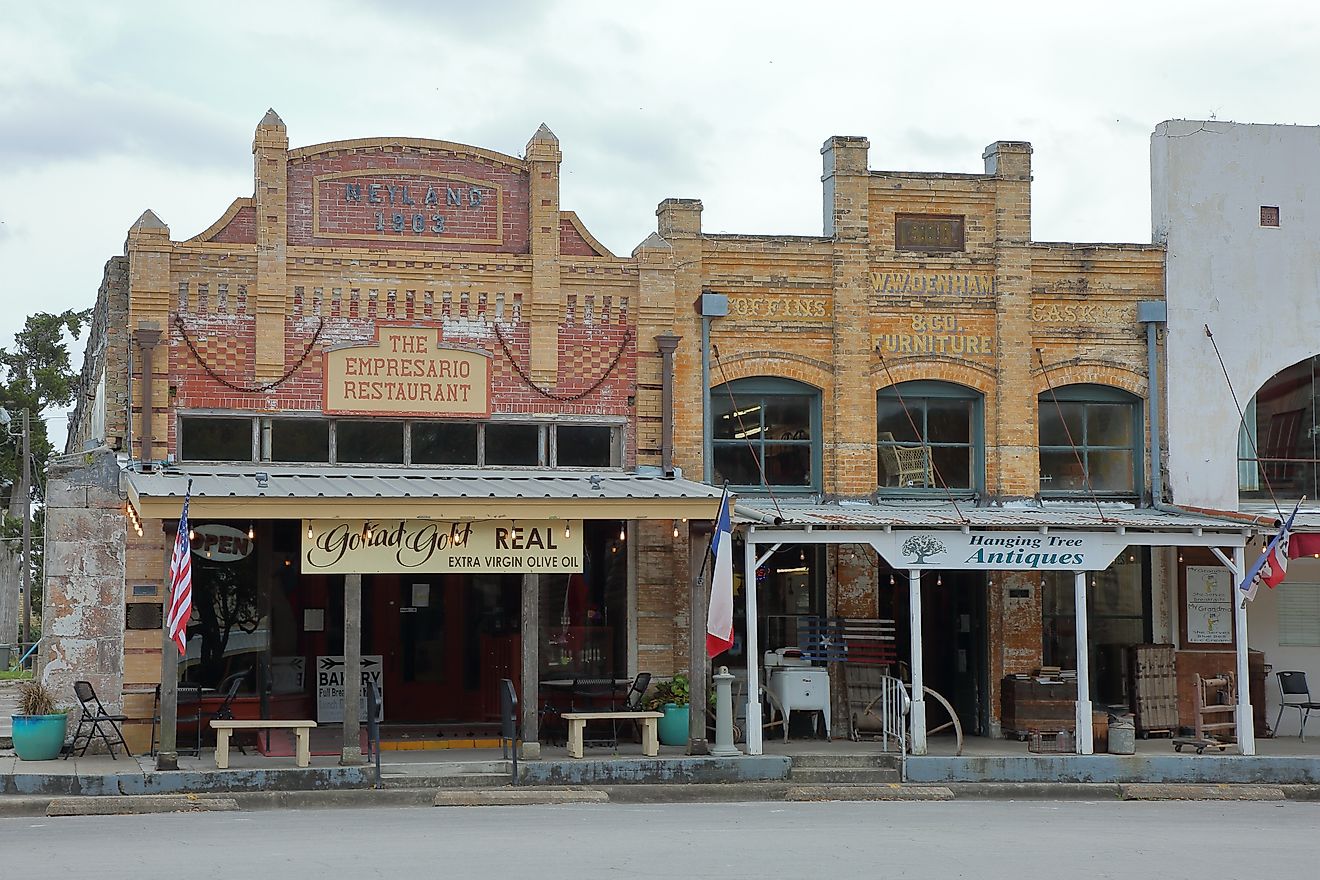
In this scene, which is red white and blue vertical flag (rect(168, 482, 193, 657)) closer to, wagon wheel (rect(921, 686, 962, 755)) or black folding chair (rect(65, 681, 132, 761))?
black folding chair (rect(65, 681, 132, 761))

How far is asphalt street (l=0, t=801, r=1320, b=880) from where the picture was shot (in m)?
11.6

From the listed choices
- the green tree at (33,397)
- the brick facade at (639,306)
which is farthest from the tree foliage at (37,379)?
the brick facade at (639,306)

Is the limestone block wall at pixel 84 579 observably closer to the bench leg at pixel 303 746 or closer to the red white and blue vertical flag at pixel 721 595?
the bench leg at pixel 303 746

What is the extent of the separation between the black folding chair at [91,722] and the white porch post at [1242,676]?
1259 centimetres

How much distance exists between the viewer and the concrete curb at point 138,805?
15.0 metres

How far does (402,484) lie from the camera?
58.5 ft

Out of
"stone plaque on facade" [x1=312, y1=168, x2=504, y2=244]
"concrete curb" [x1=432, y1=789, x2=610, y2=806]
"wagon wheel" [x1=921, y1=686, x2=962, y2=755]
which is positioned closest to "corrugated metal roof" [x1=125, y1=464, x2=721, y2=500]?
"stone plaque on facade" [x1=312, y1=168, x2=504, y2=244]

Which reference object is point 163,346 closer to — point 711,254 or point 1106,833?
point 711,254

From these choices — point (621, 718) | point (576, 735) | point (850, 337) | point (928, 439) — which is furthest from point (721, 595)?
point (928, 439)

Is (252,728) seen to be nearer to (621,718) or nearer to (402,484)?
(402,484)

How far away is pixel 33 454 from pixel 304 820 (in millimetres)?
33506

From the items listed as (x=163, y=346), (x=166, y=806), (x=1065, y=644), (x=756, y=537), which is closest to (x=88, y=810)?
(x=166, y=806)

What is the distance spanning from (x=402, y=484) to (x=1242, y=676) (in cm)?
991

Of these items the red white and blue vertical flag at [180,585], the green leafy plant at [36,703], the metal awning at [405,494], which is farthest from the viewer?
the green leafy plant at [36,703]
